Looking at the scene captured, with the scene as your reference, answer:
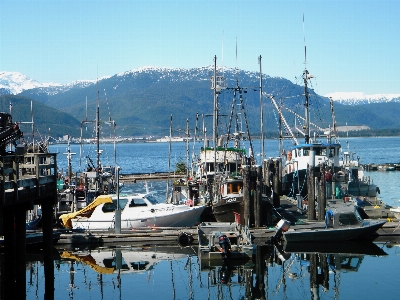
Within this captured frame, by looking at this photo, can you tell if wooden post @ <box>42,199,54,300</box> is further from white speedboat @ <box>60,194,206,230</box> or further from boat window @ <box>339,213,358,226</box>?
boat window @ <box>339,213,358,226</box>

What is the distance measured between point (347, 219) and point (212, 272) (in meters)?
8.77

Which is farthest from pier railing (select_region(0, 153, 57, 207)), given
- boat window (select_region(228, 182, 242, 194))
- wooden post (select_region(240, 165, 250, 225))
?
boat window (select_region(228, 182, 242, 194))

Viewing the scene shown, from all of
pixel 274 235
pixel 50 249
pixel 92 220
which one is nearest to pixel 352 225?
pixel 274 235

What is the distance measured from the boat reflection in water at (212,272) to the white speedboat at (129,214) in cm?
328

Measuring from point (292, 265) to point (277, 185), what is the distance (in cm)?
2017

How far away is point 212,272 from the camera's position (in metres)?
29.5

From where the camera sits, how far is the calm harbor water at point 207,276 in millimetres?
26812

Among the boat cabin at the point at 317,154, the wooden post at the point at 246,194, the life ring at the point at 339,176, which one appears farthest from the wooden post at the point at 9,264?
the boat cabin at the point at 317,154

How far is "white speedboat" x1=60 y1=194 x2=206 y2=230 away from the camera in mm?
37100

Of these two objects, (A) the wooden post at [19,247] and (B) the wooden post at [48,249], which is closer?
(A) the wooden post at [19,247]

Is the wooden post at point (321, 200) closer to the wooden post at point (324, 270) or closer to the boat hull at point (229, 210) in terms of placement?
the boat hull at point (229, 210)

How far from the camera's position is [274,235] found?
112 ft

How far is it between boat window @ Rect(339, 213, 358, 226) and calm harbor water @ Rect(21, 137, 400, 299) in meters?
1.47

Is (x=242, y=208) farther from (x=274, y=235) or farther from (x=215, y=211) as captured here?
(x=274, y=235)
